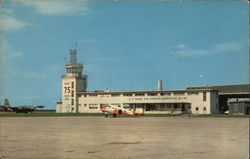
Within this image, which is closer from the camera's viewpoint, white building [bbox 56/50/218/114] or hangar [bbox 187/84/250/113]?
white building [bbox 56/50/218/114]

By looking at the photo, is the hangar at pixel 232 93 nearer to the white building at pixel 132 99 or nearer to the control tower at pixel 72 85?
the white building at pixel 132 99

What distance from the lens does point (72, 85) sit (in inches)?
3826

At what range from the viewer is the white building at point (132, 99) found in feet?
268

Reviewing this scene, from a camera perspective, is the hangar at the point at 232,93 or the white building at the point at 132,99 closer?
the white building at the point at 132,99

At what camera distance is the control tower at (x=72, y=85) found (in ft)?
317

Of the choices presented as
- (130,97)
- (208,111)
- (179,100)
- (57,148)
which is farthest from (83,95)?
(57,148)

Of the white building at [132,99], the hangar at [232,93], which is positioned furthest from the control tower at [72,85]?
the hangar at [232,93]

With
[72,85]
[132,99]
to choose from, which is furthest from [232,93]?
[72,85]

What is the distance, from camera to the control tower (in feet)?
317

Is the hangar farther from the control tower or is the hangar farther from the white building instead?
the control tower

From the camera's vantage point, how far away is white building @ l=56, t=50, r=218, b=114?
81.6m

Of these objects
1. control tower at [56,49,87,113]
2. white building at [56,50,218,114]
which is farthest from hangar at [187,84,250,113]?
control tower at [56,49,87,113]

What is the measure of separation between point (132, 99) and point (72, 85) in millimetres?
18351

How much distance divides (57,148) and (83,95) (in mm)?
82828
